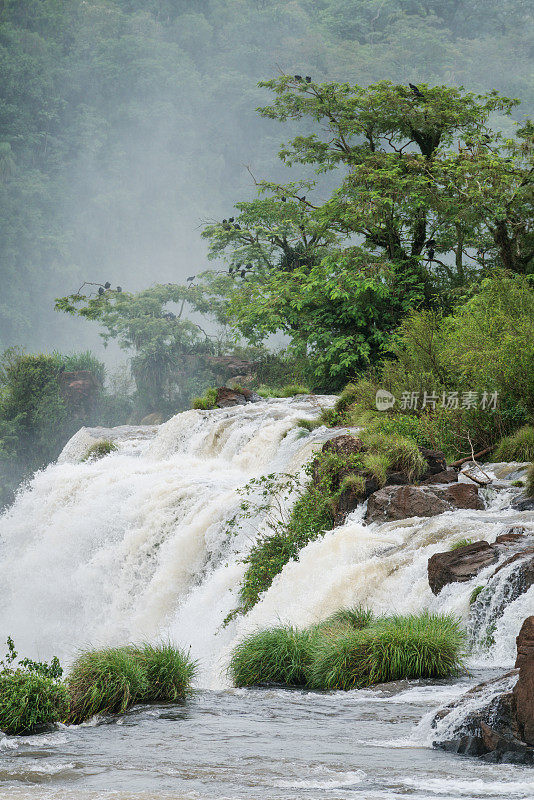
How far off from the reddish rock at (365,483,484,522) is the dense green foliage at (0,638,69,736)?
5.41 m

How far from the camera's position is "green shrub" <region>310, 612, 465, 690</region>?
6117 millimetres

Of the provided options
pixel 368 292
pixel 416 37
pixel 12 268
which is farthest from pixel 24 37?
pixel 368 292

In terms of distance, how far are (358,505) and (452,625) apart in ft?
14.1

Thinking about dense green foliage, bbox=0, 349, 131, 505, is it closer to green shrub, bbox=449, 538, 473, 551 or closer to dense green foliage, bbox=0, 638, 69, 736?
green shrub, bbox=449, 538, 473, 551

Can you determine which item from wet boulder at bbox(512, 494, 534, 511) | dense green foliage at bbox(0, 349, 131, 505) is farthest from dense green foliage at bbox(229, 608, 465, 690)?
dense green foliage at bbox(0, 349, 131, 505)

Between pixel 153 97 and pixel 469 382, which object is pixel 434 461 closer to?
pixel 469 382

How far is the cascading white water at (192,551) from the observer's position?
8.33 metres

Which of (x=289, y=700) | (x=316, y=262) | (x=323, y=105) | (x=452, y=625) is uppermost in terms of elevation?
(x=323, y=105)

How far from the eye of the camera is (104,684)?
5.68m

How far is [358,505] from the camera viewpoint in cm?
1080

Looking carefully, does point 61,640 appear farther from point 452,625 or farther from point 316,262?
point 316,262

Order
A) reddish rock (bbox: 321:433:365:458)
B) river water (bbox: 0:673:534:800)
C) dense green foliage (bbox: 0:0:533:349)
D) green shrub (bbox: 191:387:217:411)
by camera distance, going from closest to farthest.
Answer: river water (bbox: 0:673:534:800), reddish rock (bbox: 321:433:365:458), green shrub (bbox: 191:387:217:411), dense green foliage (bbox: 0:0:533:349)

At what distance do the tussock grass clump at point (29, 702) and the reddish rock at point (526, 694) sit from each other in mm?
2868

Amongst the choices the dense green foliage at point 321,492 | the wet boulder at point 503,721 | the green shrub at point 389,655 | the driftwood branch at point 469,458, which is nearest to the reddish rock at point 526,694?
the wet boulder at point 503,721
